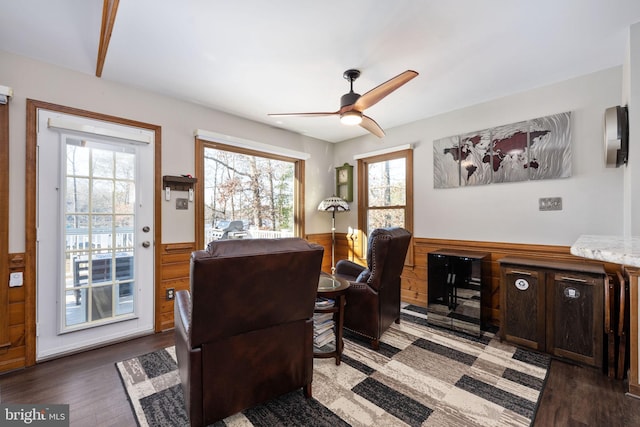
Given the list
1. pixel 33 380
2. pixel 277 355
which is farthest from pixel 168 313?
pixel 277 355

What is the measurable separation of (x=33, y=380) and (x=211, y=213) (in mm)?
2076

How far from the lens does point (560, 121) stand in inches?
108

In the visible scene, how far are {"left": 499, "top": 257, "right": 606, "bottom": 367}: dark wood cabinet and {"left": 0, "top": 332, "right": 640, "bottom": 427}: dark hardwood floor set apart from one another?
0.17 m

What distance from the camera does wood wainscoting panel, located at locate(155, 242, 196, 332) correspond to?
2.99m

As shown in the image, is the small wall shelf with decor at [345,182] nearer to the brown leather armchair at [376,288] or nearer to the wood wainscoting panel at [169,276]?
the brown leather armchair at [376,288]

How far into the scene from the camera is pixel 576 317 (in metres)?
2.28

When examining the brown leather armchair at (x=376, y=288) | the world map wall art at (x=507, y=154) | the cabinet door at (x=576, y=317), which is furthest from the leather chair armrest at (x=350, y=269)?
the cabinet door at (x=576, y=317)

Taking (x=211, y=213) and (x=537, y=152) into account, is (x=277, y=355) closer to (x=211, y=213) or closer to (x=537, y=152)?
(x=211, y=213)

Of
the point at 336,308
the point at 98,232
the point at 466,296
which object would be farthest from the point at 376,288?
the point at 98,232

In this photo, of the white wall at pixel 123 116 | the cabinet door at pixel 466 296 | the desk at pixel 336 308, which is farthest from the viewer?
the cabinet door at pixel 466 296

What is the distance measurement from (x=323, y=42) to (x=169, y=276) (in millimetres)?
2832

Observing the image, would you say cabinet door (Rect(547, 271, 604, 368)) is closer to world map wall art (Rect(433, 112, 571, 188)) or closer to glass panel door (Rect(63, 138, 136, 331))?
world map wall art (Rect(433, 112, 571, 188))

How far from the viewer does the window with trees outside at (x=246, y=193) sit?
3.48m

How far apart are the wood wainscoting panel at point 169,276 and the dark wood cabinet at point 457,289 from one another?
2881 millimetres
